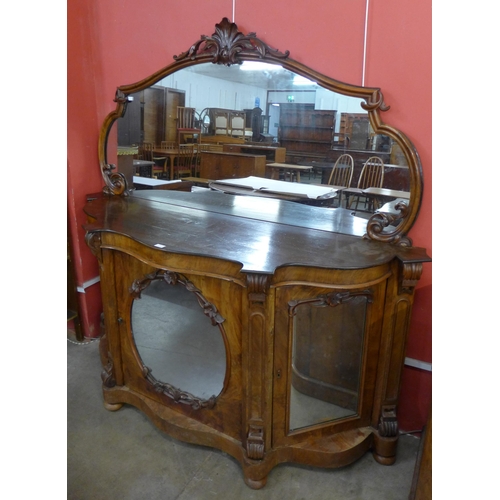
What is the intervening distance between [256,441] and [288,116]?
126 centimetres

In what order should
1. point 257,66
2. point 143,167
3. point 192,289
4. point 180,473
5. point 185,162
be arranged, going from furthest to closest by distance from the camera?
point 143,167, point 185,162, point 257,66, point 180,473, point 192,289

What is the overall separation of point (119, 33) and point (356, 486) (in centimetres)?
228

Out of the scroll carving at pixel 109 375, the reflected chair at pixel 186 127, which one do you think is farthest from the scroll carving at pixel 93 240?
the reflected chair at pixel 186 127

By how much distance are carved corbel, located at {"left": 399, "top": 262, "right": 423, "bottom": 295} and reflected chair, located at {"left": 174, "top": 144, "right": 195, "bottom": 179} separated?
3.70ft

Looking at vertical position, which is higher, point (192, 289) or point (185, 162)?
point (185, 162)

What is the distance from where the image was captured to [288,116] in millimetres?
1825

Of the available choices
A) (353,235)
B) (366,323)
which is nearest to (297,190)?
(353,235)

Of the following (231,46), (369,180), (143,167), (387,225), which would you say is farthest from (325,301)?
(143,167)

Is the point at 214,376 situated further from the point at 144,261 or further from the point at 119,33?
the point at 119,33

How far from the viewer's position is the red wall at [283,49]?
1602 mm

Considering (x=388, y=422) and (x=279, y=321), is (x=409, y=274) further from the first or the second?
(x=388, y=422)

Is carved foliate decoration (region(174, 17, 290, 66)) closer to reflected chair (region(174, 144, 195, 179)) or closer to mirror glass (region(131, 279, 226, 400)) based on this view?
reflected chair (region(174, 144, 195, 179))

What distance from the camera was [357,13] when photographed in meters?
1.65

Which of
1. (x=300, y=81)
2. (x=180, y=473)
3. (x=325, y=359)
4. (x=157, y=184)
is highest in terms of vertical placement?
(x=300, y=81)
